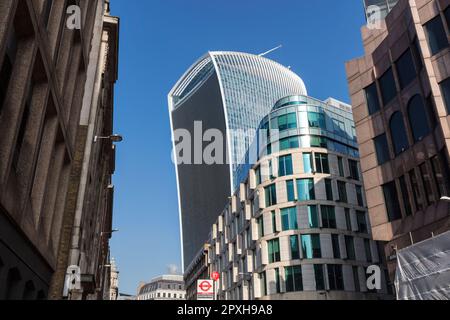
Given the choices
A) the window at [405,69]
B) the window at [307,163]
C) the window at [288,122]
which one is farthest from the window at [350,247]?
the window at [405,69]

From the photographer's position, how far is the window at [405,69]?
2724cm

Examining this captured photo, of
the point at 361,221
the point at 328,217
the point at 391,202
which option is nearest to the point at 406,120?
the point at 391,202

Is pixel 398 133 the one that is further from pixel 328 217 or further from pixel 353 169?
pixel 353 169

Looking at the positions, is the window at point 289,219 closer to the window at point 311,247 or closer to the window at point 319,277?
the window at point 311,247

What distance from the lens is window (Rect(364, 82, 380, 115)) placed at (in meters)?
31.0

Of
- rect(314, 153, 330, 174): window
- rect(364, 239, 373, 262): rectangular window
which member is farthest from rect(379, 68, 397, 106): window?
rect(364, 239, 373, 262): rectangular window

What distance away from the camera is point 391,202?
28.3 m

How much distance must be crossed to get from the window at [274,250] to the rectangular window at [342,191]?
10699mm

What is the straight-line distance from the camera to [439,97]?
23.5 meters

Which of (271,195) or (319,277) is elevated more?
(271,195)

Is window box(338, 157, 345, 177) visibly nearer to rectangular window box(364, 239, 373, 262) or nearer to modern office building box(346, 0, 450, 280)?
rectangular window box(364, 239, 373, 262)

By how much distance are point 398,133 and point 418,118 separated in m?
2.14
